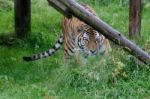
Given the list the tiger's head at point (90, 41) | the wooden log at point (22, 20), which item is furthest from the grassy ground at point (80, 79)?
the wooden log at point (22, 20)

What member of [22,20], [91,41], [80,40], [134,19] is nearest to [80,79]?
[91,41]

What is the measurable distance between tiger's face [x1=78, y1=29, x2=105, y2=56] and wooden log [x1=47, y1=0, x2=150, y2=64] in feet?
4.89

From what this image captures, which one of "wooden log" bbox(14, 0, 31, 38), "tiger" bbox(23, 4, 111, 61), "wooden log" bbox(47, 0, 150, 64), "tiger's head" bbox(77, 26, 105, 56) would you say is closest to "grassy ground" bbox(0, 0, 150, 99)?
"wooden log" bbox(47, 0, 150, 64)

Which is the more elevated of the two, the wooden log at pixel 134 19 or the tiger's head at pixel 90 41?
the wooden log at pixel 134 19

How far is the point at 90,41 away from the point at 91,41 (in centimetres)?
2

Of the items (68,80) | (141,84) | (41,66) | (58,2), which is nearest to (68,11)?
(58,2)

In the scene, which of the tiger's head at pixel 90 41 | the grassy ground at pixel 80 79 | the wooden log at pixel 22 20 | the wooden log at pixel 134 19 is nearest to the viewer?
the grassy ground at pixel 80 79

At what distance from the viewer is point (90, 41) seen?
822cm

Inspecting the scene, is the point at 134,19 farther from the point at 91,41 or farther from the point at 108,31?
the point at 108,31

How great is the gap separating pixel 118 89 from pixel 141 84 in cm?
30

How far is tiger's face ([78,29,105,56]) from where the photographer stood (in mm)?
8000

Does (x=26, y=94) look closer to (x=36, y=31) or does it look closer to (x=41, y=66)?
(x=41, y=66)

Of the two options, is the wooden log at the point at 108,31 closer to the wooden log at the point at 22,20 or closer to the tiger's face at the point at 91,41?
the tiger's face at the point at 91,41

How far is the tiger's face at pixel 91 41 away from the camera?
8.00m
